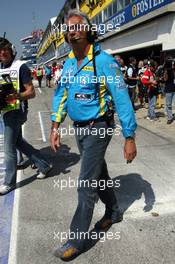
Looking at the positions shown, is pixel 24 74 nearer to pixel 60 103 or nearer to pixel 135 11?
pixel 60 103

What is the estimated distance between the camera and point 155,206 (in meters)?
4.43

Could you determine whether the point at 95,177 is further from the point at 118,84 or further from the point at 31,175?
the point at 31,175

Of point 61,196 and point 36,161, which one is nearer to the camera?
point 61,196

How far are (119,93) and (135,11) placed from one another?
18323 mm

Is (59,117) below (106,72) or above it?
below

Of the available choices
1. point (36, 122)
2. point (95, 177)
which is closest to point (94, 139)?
point (95, 177)

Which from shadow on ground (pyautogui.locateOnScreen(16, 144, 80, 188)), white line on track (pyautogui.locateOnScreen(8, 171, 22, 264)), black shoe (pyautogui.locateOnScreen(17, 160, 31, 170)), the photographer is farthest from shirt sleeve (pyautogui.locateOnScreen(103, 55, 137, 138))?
black shoe (pyautogui.locateOnScreen(17, 160, 31, 170))

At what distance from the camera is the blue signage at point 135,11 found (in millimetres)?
17122

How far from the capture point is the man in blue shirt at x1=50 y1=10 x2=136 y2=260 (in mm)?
3215

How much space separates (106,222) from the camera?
397cm

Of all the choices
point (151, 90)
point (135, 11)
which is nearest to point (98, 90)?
point (151, 90)

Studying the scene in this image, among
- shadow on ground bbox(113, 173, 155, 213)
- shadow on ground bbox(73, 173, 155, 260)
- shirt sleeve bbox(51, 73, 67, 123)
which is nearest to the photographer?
shirt sleeve bbox(51, 73, 67, 123)

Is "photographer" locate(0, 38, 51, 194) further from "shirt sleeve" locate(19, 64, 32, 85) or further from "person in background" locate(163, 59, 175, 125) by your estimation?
"person in background" locate(163, 59, 175, 125)

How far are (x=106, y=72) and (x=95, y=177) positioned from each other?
0.96 meters
